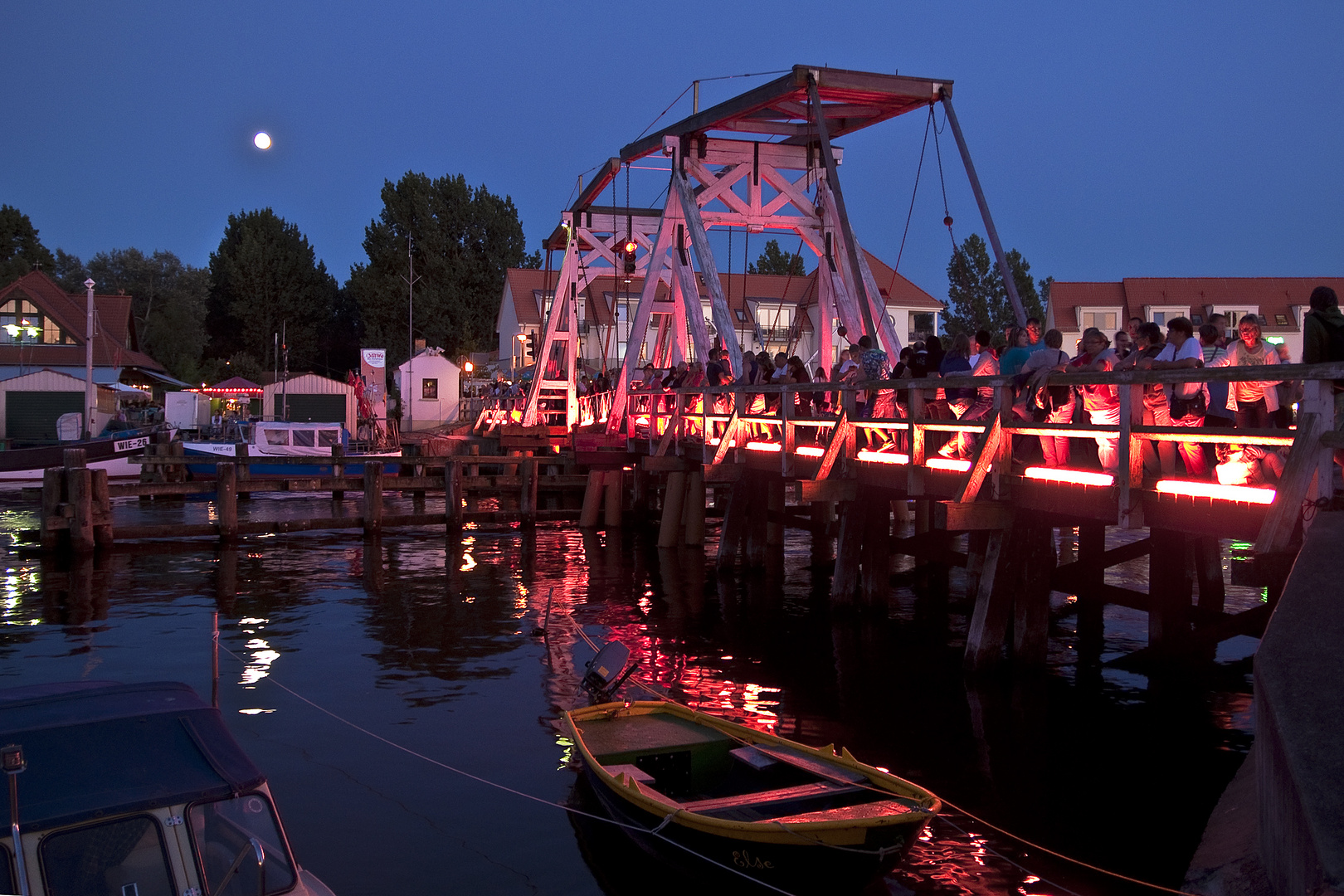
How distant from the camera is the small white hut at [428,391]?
193 feet

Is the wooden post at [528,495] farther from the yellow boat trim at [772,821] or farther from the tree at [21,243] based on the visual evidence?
the tree at [21,243]

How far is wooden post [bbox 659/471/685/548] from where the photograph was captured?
2466 cm

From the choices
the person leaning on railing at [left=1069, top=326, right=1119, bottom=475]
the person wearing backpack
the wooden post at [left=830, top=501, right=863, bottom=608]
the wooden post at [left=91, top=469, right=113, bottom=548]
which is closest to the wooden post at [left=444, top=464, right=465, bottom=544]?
the wooden post at [left=91, top=469, right=113, bottom=548]

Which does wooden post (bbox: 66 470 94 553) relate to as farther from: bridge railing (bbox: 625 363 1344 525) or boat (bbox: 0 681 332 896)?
boat (bbox: 0 681 332 896)

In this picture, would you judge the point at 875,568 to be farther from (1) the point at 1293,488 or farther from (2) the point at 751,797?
(1) the point at 1293,488

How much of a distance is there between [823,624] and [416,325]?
6031 cm

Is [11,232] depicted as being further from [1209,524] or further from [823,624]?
[1209,524]

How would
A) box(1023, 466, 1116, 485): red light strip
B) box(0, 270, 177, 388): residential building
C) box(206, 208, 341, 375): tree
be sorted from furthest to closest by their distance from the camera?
box(206, 208, 341, 375): tree → box(0, 270, 177, 388): residential building → box(1023, 466, 1116, 485): red light strip

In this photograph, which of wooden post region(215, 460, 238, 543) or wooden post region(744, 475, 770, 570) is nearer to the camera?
wooden post region(744, 475, 770, 570)

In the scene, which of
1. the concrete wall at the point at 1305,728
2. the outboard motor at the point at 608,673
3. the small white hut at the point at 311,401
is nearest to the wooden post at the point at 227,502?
the outboard motor at the point at 608,673

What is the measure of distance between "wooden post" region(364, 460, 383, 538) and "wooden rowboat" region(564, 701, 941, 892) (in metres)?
17.4

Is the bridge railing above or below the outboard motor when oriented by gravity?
above

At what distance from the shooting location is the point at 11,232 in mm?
79812

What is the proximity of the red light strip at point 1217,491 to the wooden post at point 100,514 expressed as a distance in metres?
21.9
